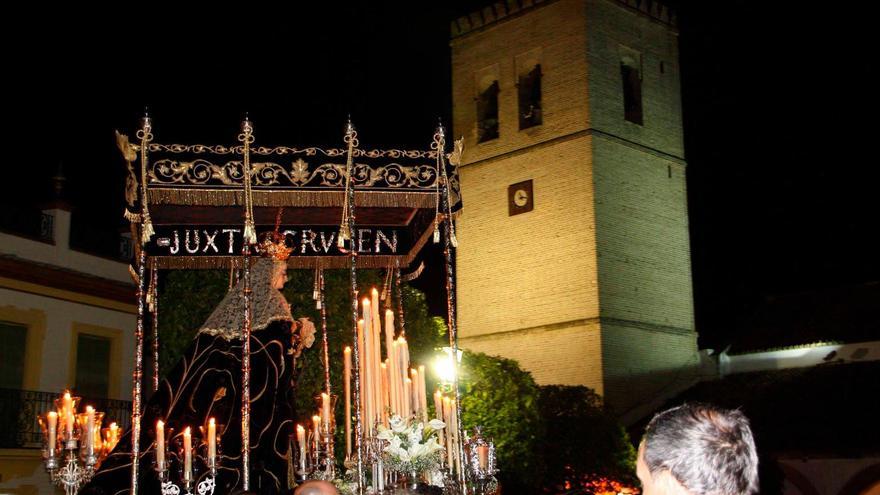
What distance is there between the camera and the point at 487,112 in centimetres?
3027

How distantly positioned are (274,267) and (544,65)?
21.0m

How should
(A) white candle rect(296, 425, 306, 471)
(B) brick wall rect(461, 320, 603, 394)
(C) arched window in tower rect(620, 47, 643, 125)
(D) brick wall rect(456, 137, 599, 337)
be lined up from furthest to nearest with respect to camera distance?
1. (C) arched window in tower rect(620, 47, 643, 125)
2. (D) brick wall rect(456, 137, 599, 337)
3. (B) brick wall rect(461, 320, 603, 394)
4. (A) white candle rect(296, 425, 306, 471)

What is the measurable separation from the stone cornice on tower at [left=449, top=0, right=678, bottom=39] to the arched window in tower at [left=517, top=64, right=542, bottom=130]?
1817 mm

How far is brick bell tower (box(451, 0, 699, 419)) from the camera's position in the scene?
2700cm

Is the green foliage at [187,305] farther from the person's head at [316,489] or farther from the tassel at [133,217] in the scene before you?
the person's head at [316,489]

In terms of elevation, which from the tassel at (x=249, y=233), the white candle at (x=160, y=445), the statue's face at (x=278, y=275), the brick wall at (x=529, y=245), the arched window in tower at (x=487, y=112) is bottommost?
the white candle at (x=160, y=445)

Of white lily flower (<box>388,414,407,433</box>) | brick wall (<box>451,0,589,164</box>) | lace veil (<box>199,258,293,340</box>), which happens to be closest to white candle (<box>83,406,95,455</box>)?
lace veil (<box>199,258,293,340</box>)

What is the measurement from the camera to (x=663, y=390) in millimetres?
27688

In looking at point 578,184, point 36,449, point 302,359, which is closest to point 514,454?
point 302,359

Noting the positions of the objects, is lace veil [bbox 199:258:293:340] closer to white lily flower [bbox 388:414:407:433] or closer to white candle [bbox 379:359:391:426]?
white candle [bbox 379:359:391:426]

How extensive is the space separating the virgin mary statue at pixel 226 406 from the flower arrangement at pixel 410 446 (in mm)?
1221

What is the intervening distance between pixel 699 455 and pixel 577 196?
24681 millimetres

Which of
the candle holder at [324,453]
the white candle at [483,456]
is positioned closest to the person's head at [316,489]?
the white candle at [483,456]

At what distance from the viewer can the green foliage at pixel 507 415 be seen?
19172 mm
